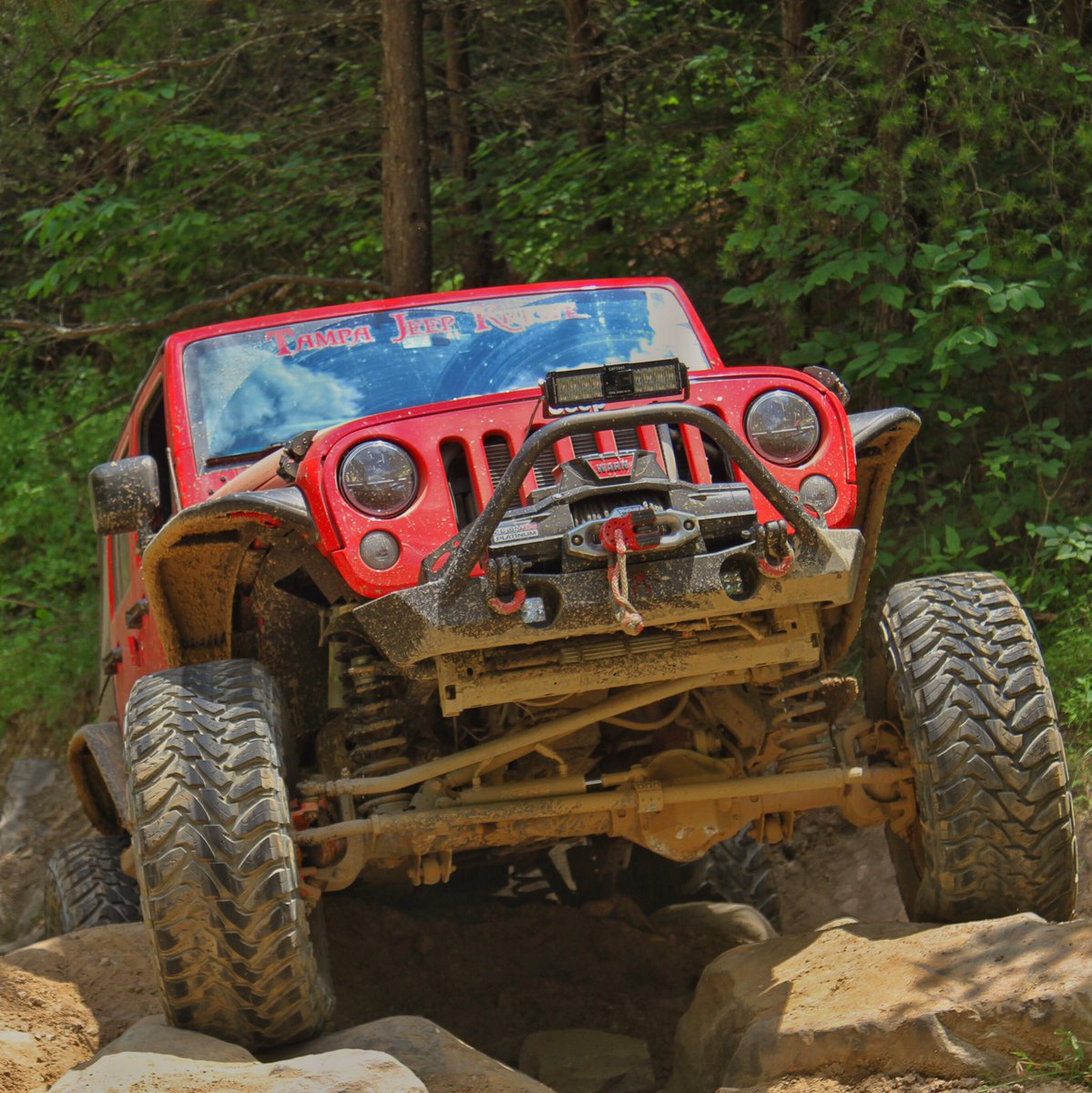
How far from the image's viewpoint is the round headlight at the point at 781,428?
4.25m

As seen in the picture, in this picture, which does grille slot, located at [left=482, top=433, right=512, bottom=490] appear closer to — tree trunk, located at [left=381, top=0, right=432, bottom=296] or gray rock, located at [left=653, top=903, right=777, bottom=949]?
gray rock, located at [left=653, top=903, right=777, bottom=949]

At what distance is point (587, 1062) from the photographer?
17.1 feet

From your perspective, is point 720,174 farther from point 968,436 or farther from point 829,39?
point 968,436

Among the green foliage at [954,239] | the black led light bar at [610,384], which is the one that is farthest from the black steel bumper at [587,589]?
the green foliage at [954,239]

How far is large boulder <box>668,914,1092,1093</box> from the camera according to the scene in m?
3.64

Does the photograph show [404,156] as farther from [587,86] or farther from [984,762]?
[984,762]

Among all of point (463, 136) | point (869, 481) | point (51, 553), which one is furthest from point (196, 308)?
point (869, 481)

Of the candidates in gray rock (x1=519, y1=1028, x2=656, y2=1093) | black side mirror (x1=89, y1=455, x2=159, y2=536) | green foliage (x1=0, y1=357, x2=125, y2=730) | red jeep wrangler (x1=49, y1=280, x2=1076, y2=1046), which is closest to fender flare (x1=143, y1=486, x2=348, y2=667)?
red jeep wrangler (x1=49, y1=280, x2=1076, y2=1046)

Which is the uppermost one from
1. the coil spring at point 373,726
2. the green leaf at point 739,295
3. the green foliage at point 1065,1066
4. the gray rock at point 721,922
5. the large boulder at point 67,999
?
the green leaf at point 739,295

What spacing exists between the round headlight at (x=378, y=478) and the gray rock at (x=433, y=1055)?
1.37 m

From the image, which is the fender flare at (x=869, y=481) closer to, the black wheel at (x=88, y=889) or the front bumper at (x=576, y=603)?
the front bumper at (x=576, y=603)

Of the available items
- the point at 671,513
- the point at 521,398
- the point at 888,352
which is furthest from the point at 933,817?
the point at 888,352

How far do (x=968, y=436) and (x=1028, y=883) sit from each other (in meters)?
3.89

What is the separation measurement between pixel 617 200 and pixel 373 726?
535 centimetres
